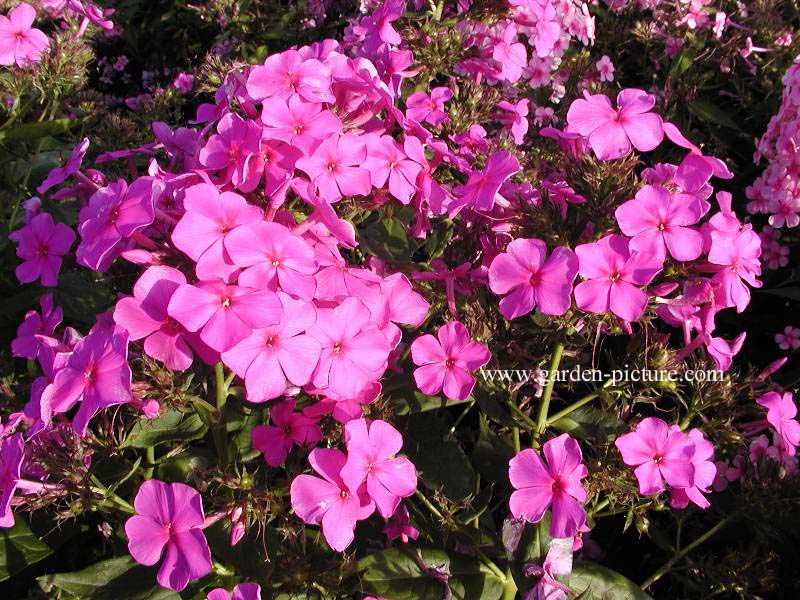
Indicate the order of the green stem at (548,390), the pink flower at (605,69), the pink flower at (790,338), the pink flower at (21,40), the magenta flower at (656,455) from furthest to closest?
the pink flower at (605,69), the pink flower at (790,338), the pink flower at (21,40), the green stem at (548,390), the magenta flower at (656,455)

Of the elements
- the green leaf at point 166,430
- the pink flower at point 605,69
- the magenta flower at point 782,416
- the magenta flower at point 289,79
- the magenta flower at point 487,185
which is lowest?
the green leaf at point 166,430

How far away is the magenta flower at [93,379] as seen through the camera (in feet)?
3.58

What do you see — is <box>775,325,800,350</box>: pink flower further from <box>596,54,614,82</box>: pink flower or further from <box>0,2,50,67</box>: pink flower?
<box>0,2,50,67</box>: pink flower

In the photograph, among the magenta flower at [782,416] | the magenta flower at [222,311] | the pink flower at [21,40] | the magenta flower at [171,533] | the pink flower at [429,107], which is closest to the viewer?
the magenta flower at [222,311]

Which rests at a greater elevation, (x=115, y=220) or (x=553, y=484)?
(x=115, y=220)

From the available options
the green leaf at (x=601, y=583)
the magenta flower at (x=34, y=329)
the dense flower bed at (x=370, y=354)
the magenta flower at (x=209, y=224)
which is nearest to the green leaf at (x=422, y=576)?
the dense flower bed at (x=370, y=354)

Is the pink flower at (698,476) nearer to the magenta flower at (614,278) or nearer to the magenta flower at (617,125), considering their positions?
the magenta flower at (614,278)

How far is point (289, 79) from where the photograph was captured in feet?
4.53

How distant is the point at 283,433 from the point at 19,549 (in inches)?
25.6

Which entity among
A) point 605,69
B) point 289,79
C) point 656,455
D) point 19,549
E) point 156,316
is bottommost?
point 19,549

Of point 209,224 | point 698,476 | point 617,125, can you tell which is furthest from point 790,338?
point 209,224

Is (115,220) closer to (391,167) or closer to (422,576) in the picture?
(391,167)

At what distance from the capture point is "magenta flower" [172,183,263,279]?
1.11 meters

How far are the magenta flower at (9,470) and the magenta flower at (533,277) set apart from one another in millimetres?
882
